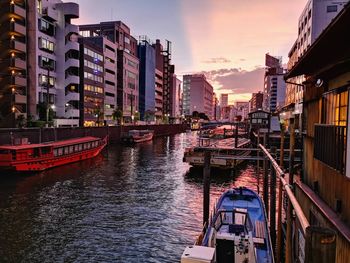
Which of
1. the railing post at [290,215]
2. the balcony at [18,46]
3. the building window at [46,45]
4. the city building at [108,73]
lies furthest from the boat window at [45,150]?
the city building at [108,73]

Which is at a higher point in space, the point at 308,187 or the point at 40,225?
the point at 308,187

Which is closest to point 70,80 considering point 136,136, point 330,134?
point 136,136

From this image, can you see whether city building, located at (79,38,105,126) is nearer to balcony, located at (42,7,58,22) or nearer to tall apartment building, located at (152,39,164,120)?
balcony, located at (42,7,58,22)

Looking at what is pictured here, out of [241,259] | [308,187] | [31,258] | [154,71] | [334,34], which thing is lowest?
[31,258]

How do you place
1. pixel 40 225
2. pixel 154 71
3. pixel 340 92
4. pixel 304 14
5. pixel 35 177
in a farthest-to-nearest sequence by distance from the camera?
1. pixel 154 71
2. pixel 304 14
3. pixel 35 177
4. pixel 40 225
5. pixel 340 92

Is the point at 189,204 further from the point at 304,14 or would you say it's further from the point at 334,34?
the point at 304,14

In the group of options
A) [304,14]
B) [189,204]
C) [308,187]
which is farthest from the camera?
[304,14]

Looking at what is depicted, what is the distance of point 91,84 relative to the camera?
314ft

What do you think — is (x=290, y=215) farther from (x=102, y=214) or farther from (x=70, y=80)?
(x=70, y=80)

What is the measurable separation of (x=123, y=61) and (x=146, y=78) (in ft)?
106

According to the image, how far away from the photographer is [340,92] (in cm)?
1136

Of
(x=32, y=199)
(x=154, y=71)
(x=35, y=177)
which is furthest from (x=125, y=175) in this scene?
(x=154, y=71)

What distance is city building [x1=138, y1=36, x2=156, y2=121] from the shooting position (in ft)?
506

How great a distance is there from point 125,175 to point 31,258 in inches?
997
